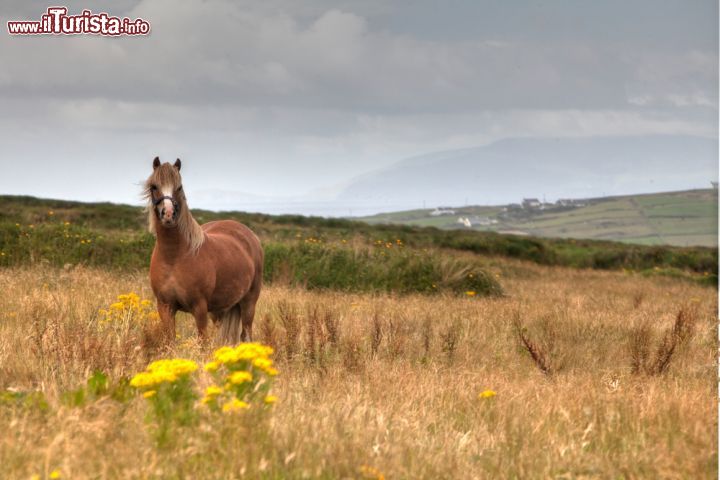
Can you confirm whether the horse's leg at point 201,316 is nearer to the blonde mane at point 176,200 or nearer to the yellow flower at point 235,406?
the blonde mane at point 176,200

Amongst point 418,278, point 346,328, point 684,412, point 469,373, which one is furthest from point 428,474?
point 418,278

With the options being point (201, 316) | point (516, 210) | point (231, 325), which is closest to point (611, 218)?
point (516, 210)

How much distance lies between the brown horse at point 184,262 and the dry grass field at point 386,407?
597mm

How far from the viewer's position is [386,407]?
17.4 feet

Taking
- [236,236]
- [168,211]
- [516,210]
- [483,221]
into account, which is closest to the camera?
[168,211]

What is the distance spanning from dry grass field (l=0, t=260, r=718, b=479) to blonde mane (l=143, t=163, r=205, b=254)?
3.59 feet

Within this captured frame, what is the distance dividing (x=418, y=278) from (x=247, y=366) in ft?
42.5

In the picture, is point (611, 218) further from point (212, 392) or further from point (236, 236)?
→ point (212, 392)

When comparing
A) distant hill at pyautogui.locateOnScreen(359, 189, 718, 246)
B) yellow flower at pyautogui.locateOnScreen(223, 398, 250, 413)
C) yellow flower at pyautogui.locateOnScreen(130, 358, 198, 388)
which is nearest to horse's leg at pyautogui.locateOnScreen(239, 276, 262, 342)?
yellow flower at pyautogui.locateOnScreen(130, 358, 198, 388)

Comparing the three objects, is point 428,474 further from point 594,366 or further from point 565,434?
point 594,366

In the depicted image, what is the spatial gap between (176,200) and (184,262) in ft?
2.10

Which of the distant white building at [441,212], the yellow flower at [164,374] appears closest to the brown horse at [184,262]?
the yellow flower at [164,374]

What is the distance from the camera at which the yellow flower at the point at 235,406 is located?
3.79 metres

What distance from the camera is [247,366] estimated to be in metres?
4.23
